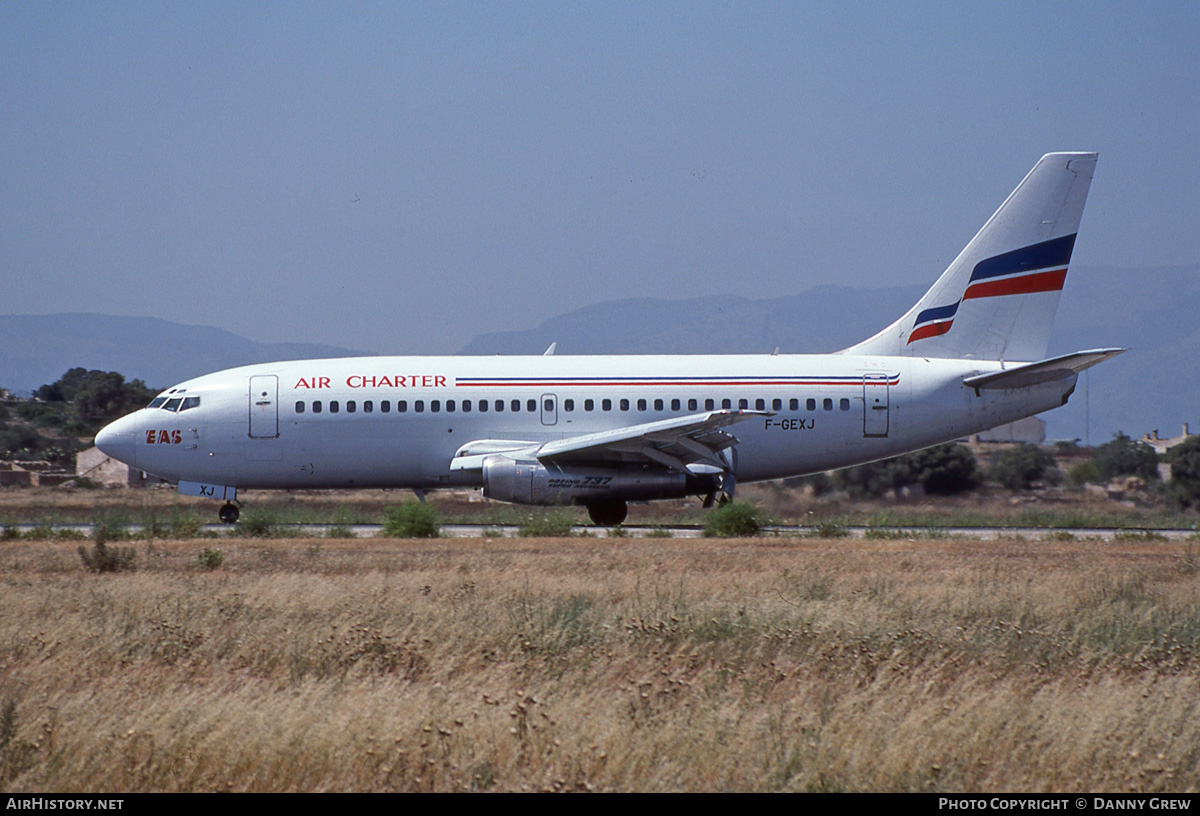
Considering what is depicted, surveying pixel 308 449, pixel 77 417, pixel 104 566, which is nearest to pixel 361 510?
pixel 308 449

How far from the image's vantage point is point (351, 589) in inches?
543

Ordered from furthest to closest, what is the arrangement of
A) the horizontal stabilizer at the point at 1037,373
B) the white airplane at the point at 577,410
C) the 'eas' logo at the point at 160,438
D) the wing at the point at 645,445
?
the 'eas' logo at the point at 160,438 → the white airplane at the point at 577,410 → the horizontal stabilizer at the point at 1037,373 → the wing at the point at 645,445

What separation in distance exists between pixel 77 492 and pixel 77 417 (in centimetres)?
2192

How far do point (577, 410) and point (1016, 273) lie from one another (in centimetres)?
993

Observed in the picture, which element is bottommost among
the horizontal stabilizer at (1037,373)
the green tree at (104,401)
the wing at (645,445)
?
the wing at (645,445)

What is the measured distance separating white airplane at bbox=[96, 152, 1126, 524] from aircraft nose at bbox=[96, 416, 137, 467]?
0.10 feet

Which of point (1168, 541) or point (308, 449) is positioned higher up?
point (308, 449)

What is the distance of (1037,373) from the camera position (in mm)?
26062

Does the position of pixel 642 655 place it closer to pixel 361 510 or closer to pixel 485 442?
pixel 485 442

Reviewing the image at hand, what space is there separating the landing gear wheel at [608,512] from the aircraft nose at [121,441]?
973 centimetres

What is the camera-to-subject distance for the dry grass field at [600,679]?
7660mm

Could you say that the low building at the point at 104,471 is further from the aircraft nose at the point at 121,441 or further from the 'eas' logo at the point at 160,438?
the 'eas' logo at the point at 160,438

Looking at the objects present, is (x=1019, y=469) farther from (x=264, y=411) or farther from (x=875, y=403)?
(x=264, y=411)

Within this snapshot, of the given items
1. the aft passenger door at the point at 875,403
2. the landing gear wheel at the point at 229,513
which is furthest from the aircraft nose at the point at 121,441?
the aft passenger door at the point at 875,403
